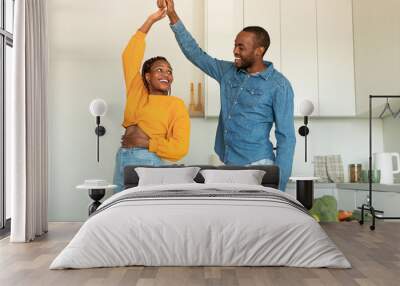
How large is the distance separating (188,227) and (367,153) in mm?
3704

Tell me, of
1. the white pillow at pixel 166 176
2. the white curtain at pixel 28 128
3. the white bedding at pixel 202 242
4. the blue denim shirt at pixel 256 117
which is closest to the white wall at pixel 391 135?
the blue denim shirt at pixel 256 117

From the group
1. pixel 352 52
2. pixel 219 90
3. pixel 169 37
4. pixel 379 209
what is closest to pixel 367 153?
pixel 379 209

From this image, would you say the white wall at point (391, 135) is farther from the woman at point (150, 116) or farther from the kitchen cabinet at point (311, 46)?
the woman at point (150, 116)

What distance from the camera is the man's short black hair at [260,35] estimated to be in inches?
252

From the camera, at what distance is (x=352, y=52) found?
259 inches

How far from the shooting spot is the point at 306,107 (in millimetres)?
6461

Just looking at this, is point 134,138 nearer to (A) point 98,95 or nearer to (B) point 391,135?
(A) point 98,95

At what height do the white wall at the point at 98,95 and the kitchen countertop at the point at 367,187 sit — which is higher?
the white wall at the point at 98,95

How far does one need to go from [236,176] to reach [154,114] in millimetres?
1382

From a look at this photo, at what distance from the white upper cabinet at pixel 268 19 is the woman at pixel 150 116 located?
1.00 meters

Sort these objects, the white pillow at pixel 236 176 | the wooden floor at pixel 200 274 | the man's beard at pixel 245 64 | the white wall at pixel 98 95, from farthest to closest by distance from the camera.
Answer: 1. the white wall at pixel 98 95
2. the man's beard at pixel 245 64
3. the white pillow at pixel 236 176
4. the wooden floor at pixel 200 274

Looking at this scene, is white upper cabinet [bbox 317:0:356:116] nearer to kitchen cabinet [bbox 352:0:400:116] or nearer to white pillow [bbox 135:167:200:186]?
kitchen cabinet [bbox 352:0:400:116]

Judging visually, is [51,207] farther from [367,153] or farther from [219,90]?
[367,153]

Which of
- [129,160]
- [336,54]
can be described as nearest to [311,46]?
[336,54]
